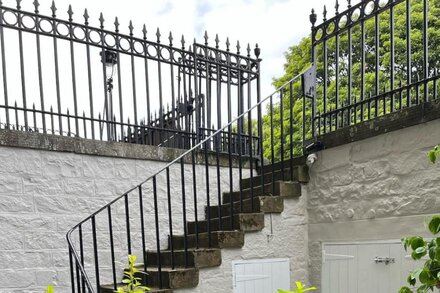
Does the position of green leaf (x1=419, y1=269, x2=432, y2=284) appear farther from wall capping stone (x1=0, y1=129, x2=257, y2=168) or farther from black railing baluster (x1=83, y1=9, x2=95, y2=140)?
black railing baluster (x1=83, y1=9, x2=95, y2=140)

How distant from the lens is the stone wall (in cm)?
352

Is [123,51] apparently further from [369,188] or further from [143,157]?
[369,188]

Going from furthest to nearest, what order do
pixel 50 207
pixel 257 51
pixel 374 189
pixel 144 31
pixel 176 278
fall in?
1. pixel 257 51
2. pixel 144 31
3. pixel 50 207
4. pixel 374 189
5. pixel 176 278

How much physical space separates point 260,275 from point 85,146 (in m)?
2.14

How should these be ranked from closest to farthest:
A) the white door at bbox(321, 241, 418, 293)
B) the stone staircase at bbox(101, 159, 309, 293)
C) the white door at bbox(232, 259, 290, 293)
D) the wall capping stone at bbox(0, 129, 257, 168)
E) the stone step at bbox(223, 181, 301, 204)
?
the white door at bbox(321, 241, 418, 293)
the stone staircase at bbox(101, 159, 309, 293)
the wall capping stone at bbox(0, 129, 257, 168)
the white door at bbox(232, 259, 290, 293)
the stone step at bbox(223, 181, 301, 204)

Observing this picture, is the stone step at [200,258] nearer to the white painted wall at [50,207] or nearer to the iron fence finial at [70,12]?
the white painted wall at [50,207]

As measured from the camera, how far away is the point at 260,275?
4250 mm

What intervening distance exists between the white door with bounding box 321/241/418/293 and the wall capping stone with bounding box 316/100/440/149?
3.22 feet

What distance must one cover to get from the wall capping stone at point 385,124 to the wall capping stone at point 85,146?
1524mm

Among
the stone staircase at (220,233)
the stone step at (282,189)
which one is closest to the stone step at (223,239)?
the stone staircase at (220,233)

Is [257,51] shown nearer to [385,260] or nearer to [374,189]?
[374,189]

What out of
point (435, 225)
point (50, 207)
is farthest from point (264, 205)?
point (435, 225)

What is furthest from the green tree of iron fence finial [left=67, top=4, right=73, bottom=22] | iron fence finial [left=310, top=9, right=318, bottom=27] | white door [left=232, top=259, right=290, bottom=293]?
iron fence finial [left=67, top=4, right=73, bottom=22]

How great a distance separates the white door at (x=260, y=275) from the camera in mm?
4082
